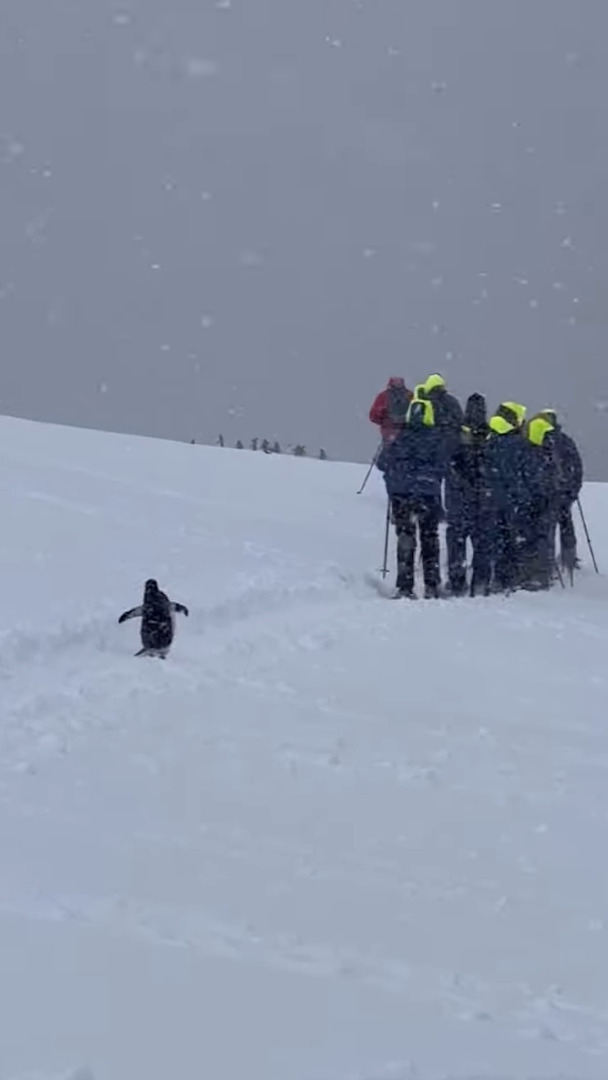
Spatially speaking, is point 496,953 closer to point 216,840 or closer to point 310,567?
point 216,840

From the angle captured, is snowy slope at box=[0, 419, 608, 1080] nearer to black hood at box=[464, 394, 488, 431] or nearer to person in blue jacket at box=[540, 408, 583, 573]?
black hood at box=[464, 394, 488, 431]

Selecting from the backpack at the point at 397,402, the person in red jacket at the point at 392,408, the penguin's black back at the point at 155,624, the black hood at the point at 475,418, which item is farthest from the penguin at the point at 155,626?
the backpack at the point at 397,402

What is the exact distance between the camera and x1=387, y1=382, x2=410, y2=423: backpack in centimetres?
1516

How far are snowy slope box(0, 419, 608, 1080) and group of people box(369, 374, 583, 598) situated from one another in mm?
1014

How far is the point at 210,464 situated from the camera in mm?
20609

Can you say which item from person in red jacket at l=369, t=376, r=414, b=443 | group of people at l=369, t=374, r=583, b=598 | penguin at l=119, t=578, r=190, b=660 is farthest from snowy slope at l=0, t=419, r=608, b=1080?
person in red jacket at l=369, t=376, r=414, b=443

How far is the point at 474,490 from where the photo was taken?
12.9 meters

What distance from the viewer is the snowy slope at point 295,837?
3.44 meters

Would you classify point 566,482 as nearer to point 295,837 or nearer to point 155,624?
point 155,624

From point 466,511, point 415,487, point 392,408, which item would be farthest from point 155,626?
point 392,408

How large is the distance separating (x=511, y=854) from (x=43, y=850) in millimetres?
1676

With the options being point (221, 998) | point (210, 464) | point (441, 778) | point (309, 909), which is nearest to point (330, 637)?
point (441, 778)

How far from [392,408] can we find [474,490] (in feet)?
8.41

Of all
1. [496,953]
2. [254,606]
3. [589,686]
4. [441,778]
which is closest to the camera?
[496,953]
